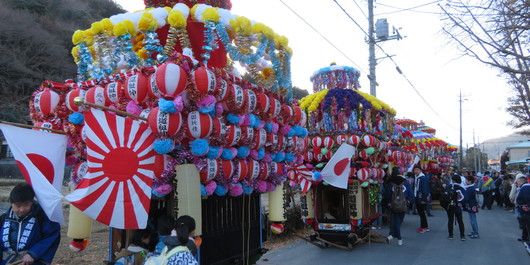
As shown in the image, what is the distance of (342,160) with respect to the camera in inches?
343

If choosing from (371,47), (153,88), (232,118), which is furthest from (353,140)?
(371,47)

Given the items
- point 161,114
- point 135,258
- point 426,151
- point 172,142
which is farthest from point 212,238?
point 426,151

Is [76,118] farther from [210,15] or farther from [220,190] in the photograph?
[210,15]

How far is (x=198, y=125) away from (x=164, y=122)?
41 cm

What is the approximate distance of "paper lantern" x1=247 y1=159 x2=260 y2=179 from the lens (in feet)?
17.7

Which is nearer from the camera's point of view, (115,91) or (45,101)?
(115,91)

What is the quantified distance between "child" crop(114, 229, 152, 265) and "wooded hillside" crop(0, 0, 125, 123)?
78.5 feet

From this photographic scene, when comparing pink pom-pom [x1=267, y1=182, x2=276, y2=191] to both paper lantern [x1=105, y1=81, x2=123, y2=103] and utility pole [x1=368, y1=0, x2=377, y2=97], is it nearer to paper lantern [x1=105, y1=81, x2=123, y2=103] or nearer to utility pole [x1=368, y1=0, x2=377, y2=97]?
paper lantern [x1=105, y1=81, x2=123, y2=103]

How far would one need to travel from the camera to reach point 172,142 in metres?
A: 4.24

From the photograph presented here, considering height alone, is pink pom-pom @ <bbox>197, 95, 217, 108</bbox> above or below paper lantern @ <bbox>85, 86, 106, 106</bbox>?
below

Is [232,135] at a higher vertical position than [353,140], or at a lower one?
lower

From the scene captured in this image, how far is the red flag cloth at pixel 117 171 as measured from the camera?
3.89 metres

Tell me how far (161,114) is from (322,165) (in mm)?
6119

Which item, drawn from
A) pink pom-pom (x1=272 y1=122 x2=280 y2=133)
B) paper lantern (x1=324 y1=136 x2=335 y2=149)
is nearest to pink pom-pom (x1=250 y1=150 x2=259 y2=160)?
pink pom-pom (x1=272 y1=122 x2=280 y2=133)
